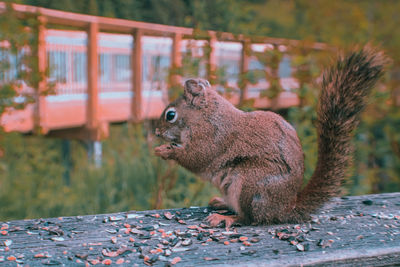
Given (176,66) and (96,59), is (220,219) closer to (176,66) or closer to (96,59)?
(176,66)

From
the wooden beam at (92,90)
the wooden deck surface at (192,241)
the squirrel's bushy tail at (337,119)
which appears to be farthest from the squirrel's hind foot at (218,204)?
the wooden beam at (92,90)

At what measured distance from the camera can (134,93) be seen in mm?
5477

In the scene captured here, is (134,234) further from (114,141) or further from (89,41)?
(89,41)

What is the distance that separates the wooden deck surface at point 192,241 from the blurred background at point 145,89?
1.19 ft

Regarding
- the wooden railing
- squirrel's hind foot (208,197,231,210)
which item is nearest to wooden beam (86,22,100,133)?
the wooden railing

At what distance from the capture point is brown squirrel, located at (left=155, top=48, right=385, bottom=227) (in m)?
1.64

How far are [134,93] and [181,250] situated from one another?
4208 millimetres

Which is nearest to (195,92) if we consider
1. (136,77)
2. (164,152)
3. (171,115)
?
(171,115)

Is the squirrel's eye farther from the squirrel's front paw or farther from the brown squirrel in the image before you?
the squirrel's front paw

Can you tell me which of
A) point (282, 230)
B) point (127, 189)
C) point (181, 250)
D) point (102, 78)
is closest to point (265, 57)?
point (127, 189)

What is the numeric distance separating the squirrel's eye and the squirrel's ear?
7cm

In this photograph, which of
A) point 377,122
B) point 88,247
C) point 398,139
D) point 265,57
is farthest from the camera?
point 377,122

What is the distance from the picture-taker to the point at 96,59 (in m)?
5.25

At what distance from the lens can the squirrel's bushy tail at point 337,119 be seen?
5.61 feet
